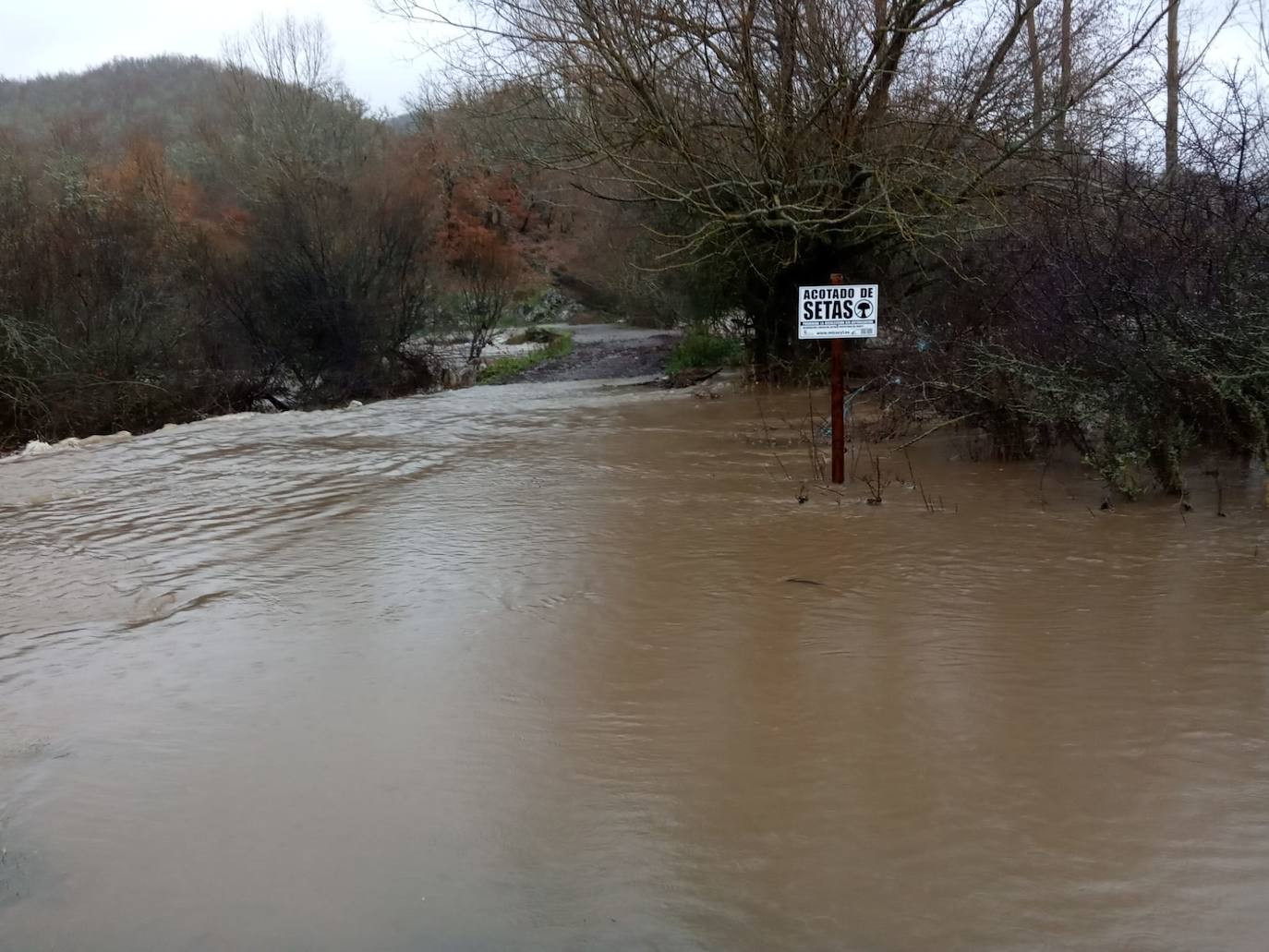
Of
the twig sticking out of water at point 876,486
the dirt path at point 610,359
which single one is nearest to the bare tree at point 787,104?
the twig sticking out of water at point 876,486

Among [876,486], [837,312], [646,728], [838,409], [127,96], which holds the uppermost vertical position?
[127,96]

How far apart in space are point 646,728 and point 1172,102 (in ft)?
49.2

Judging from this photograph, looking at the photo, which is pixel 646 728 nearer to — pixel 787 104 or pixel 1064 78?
pixel 787 104

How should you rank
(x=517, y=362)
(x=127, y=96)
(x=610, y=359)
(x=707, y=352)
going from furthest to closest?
(x=127, y=96), (x=517, y=362), (x=610, y=359), (x=707, y=352)

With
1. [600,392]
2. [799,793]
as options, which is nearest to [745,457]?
[799,793]

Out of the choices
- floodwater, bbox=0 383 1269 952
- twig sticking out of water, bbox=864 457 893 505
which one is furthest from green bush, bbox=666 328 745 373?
floodwater, bbox=0 383 1269 952

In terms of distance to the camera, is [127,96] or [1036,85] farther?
[127,96]

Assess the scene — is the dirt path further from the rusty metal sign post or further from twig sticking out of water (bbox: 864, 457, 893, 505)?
the rusty metal sign post

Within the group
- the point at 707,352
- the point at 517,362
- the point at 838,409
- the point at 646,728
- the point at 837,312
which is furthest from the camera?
the point at 517,362

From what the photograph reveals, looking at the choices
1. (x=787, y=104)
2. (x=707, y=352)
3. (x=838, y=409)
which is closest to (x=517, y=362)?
(x=707, y=352)

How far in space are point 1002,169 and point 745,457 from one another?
6.49m

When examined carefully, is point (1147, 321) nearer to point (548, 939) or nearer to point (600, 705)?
point (600, 705)

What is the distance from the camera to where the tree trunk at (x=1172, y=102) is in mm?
8602

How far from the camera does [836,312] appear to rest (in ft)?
27.7
